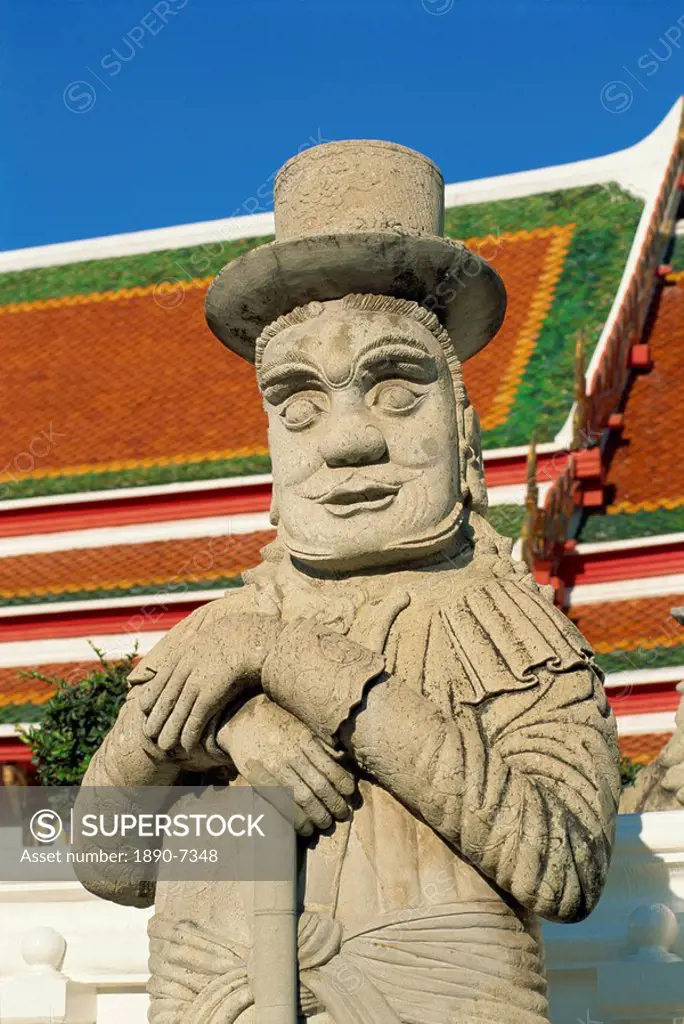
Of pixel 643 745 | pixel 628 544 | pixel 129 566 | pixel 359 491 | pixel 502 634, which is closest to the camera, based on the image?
pixel 502 634

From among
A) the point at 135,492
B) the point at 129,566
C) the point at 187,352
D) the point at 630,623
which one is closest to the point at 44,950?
the point at 630,623

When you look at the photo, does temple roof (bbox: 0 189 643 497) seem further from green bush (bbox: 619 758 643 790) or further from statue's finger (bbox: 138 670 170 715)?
statue's finger (bbox: 138 670 170 715)

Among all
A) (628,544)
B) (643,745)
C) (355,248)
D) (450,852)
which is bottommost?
(450,852)

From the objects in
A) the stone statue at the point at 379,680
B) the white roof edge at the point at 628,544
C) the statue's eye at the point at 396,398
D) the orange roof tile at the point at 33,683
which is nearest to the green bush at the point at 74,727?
the orange roof tile at the point at 33,683

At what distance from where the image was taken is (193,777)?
466cm

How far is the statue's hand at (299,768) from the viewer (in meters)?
4.28

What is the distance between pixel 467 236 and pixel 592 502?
16.2 feet

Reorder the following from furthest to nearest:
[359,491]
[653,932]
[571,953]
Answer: [571,953], [653,932], [359,491]

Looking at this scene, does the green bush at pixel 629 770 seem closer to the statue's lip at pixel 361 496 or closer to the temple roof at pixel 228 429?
the temple roof at pixel 228 429

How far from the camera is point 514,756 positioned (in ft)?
14.1

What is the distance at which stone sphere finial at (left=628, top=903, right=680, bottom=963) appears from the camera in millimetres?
6125

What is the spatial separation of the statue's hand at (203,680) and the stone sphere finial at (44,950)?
88.5 inches

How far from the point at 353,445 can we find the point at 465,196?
47.0ft

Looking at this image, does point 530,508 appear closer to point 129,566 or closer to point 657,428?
point 657,428
